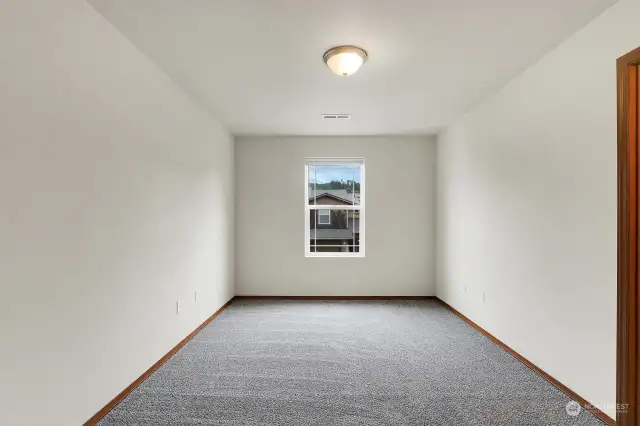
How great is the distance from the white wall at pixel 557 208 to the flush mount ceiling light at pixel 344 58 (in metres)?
1.41

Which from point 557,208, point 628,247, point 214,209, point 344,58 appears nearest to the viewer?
point 628,247

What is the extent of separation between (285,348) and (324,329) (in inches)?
28.2

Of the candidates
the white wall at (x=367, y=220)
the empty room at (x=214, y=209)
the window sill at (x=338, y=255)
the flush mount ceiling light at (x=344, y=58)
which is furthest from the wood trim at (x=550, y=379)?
the flush mount ceiling light at (x=344, y=58)

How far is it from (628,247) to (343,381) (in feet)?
6.45

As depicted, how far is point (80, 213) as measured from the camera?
208 centimetres

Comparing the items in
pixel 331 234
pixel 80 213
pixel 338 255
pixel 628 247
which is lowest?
pixel 338 255

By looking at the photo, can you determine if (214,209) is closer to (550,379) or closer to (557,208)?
(557,208)

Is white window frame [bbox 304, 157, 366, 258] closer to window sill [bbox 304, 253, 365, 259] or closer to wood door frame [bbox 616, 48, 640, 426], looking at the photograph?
window sill [bbox 304, 253, 365, 259]

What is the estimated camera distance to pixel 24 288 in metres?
1.69

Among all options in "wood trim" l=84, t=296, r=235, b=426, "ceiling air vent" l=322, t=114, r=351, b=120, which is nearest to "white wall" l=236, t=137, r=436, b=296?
"ceiling air vent" l=322, t=114, r=351, b=120

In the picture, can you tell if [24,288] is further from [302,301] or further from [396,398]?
[302,301]

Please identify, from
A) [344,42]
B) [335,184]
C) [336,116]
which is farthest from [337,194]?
[344,42]

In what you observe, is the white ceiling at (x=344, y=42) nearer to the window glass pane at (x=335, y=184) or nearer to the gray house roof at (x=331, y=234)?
the window glass pane at (x=335, y=184)

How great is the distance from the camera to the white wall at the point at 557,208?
2191 millimetres
